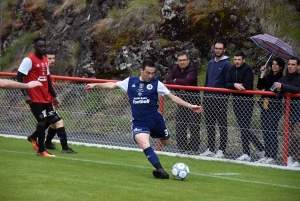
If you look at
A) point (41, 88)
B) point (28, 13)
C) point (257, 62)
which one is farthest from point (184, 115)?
point (28, 13)

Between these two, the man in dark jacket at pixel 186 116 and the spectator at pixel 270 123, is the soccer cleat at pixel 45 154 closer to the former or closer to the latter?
the man in dark jacket at pixel 186 116

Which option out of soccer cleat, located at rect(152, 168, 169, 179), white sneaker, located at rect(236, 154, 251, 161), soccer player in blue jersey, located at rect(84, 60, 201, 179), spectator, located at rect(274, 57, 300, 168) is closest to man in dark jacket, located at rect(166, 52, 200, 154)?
white sneaker, located at rect(236, 154, 251, 161)

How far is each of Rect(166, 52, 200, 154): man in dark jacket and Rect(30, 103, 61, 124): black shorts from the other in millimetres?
2675

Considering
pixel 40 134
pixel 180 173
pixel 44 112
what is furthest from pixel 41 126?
pixel 180 173

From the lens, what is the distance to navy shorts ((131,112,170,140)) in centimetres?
1216

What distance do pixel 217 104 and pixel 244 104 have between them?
0.64 m

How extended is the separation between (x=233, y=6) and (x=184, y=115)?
6150 millimetres

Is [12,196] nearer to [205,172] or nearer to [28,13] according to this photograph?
[205,172]

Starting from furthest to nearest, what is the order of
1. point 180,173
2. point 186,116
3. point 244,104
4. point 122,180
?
point 186,116 < point 244,104 < point 180,173 < point 122,180

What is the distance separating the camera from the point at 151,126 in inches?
484

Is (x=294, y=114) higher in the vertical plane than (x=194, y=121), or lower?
higher

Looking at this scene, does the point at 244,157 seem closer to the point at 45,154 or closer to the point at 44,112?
the point at 45,154

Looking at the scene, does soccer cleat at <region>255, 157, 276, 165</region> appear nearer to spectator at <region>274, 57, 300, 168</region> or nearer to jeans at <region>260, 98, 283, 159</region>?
jeans at <region>260, 98, 283, 159</region>

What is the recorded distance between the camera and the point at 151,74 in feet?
40.1
